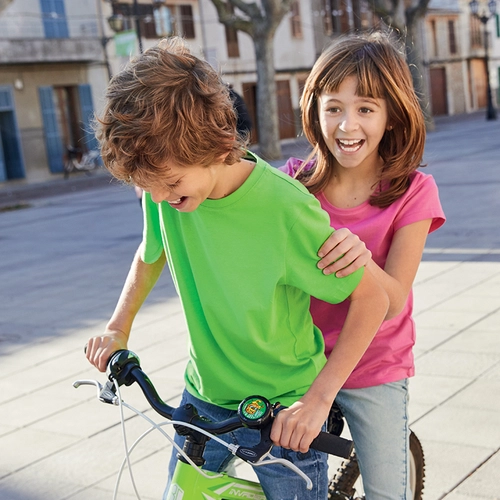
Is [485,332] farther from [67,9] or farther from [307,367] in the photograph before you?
[67,9]

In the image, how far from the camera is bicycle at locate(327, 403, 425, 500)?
2188 mm

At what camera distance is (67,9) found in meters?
28.0

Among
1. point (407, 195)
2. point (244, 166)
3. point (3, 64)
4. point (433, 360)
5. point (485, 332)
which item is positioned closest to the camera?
point (244, 166)

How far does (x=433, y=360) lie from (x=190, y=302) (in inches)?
122

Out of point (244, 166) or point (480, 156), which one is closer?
point (244, 166)

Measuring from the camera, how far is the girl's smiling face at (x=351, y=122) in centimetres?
209

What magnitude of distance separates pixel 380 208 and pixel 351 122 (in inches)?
8.7

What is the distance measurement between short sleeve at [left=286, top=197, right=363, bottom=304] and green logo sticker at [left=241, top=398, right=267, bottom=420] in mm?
310

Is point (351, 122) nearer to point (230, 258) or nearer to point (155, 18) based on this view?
point (230, 258)

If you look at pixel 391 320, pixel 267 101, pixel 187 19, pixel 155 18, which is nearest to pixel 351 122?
pixel 391 320

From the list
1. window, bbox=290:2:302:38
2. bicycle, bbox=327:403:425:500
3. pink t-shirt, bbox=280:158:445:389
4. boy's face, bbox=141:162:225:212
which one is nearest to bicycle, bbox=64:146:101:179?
window, bbox=290:2:302:38

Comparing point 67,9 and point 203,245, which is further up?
point 67,9

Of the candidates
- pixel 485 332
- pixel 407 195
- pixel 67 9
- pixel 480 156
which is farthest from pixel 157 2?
pixel 407 195

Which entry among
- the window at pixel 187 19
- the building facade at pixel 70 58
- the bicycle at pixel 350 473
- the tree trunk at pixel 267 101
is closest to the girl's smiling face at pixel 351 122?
the bicycle at pixel 350 473
